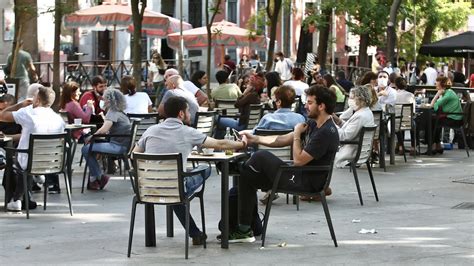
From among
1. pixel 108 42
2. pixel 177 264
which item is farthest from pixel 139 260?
pixel 108 42

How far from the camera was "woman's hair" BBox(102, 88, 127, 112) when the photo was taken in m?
16.7

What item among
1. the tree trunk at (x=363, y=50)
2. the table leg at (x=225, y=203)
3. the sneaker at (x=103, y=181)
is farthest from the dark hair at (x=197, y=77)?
the tree trunk at (x=363, y=50)

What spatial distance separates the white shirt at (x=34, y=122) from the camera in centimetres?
1445

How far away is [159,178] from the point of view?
36.4 ft

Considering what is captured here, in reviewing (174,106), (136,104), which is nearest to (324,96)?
(174,106)

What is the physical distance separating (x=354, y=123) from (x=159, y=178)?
5.75m

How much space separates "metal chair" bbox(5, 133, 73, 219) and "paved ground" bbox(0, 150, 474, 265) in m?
0.49

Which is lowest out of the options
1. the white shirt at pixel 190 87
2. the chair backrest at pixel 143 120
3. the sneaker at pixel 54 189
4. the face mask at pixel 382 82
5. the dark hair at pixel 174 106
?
the sneaker at pixel 54 189

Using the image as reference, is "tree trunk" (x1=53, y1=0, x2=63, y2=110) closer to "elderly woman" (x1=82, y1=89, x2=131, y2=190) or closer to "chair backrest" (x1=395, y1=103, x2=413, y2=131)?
"chair backrest" (x1=395, y1=103, x2=413, y2=131)

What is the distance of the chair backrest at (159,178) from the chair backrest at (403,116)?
10.5m

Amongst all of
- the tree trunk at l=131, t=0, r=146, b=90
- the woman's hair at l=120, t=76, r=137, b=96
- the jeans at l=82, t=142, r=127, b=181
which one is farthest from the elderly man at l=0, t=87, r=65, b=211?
the tree trunk at l=131, t=0, r=146, b=90

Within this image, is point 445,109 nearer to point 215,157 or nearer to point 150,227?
point 215,157

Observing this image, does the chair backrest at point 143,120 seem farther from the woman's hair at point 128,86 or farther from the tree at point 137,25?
the tree at point 137,25

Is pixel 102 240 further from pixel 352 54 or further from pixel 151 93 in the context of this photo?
pixel 352 54
